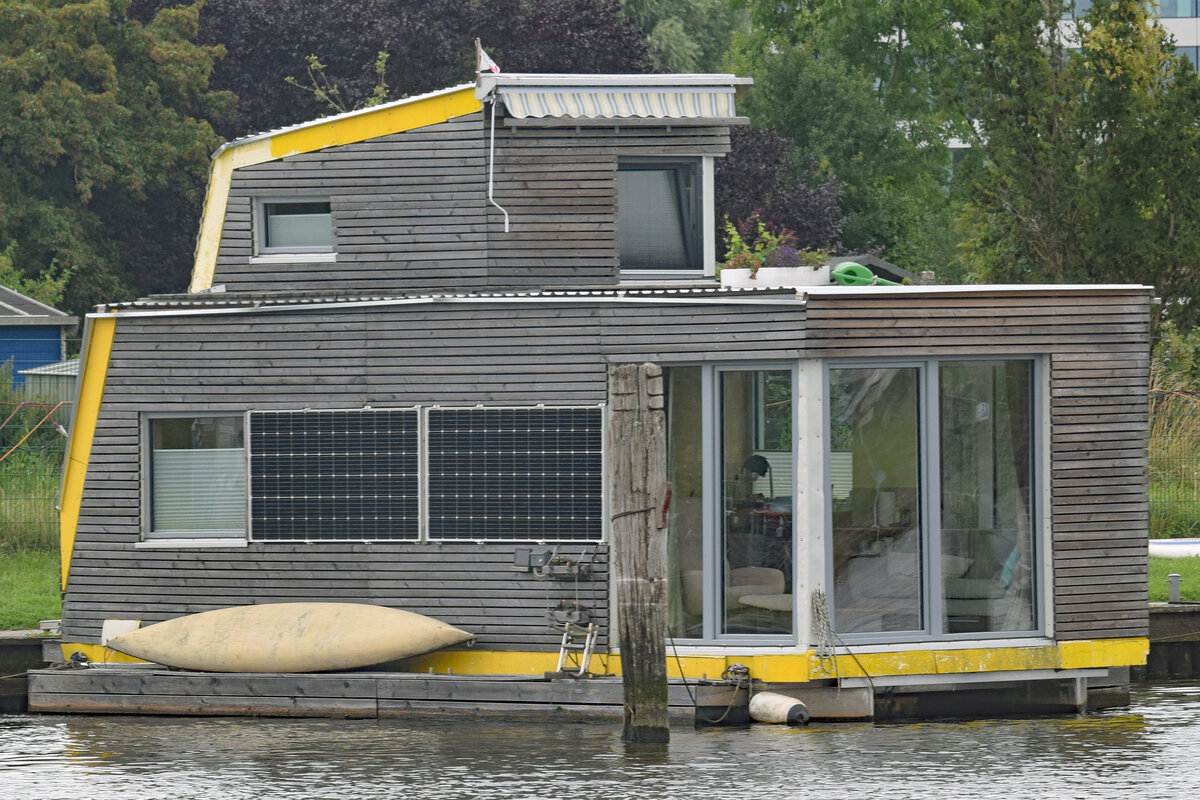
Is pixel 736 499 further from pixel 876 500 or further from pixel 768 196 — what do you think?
pixel 768 196

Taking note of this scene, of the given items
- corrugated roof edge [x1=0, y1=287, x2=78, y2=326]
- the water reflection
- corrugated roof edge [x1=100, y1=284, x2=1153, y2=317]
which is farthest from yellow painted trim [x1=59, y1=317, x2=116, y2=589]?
corrugated roof edge [x1=0, y1=287, x2=78, y2=326]

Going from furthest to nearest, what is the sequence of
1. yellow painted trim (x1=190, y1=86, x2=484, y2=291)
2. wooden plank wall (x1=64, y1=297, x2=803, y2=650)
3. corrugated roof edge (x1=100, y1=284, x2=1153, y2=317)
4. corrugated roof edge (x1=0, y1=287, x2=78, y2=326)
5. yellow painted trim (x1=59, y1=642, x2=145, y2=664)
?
corrugated roof edge (x1=0, y1=287, x2=78, y2=326)
yellow painted trim (x1=190, y1=86, x2=484, y2=291)
yellow painted trim (x1=59, y1=642, x2=145, y2=664)
wooden plank wall (x1=64, y1=297, x2=803, y2=650)
corrugated roof edge (x1=100, y1=284, x2=1153, y2=317)

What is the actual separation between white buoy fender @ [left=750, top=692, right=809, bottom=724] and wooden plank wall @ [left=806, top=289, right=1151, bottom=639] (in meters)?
2.43

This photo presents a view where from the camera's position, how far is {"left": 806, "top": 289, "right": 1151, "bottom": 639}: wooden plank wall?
15.4m

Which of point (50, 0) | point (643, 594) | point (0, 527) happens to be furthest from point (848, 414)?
point (50, 0)

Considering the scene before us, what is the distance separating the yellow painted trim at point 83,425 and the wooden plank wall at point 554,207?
371cm

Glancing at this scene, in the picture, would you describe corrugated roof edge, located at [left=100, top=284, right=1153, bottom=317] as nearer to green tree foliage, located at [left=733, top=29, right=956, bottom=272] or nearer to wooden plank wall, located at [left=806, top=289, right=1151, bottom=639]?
wooden plank wall, located at [left=806, top=289, right=1151, bottom=639]

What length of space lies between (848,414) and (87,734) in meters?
7.00

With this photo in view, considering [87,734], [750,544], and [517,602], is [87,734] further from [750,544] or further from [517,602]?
[750,544]

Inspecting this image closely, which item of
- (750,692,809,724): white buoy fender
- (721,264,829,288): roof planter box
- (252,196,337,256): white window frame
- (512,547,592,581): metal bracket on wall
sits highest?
(252,196,337,256): white window frame

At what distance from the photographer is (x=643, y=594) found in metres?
14.4

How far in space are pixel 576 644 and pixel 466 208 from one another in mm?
4668

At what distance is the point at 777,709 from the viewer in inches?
594

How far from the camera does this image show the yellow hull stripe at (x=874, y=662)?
1537cm
